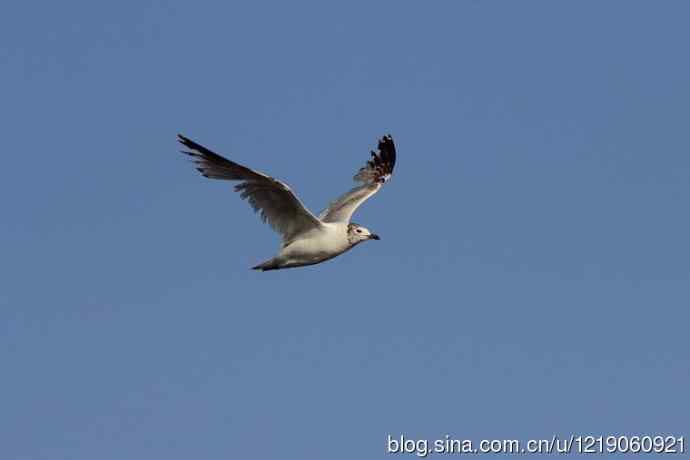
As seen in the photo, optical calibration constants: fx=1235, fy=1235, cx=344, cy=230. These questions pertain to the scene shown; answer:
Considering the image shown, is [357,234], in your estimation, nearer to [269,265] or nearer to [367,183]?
[269,265]

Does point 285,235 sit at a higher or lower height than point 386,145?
lower

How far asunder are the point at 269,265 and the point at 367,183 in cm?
525

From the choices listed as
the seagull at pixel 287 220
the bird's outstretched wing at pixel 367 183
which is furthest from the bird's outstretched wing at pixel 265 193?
the bird's outstretched wing at pixel 367 183

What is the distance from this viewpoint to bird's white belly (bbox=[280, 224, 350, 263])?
929 inches

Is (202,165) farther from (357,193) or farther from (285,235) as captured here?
(357,193)

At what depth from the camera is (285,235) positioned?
77.7ft

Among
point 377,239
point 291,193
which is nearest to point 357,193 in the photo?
point 377,239

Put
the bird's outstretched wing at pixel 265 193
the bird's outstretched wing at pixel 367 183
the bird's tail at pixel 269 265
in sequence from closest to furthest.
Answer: the bird's outstretched wing at pixel 265 193 → the bird's tail at pixel 269 265 → the bird's outstretched wing at pixel 367 183

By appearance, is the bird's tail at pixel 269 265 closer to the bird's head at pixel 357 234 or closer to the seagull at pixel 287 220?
the seagull at pixel 287 220

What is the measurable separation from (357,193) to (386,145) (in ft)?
10.4

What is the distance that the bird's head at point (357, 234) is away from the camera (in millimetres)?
24156

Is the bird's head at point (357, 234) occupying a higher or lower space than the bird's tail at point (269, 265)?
higher

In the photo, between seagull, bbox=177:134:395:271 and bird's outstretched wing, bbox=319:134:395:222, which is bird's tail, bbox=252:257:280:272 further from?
bird's outstretched wing, bbox=319:134:395:222

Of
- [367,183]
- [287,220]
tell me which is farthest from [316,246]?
[367,183]
